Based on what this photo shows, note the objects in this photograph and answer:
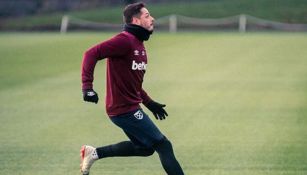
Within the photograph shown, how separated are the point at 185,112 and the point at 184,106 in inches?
37.7

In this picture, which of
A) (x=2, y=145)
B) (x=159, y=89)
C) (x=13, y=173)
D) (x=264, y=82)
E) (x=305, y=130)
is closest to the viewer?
(x=13, y=173)

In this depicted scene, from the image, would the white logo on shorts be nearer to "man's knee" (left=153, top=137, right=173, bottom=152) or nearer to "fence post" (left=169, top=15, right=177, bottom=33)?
"man's knee" (left=153, top=137, right=173, bottom=152)

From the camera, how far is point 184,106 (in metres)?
18.0

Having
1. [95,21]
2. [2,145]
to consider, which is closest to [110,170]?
[2,145]

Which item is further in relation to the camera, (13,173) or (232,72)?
(232,72)

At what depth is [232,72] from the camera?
26094mm

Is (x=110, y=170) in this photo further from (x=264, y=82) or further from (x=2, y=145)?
(x=264, y=82)

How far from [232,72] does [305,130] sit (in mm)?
11640

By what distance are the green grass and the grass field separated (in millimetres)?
23090

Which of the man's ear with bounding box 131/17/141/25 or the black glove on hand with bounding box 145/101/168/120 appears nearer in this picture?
the man's ear with bounding box 131/17/141/25

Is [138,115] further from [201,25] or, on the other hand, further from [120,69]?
[201,25]

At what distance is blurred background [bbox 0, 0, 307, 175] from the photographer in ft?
38.4

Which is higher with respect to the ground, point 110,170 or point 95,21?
point 110,170

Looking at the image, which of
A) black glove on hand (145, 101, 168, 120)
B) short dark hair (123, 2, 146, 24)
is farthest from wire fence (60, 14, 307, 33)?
short dark hair (123, 2, 146, 24)
